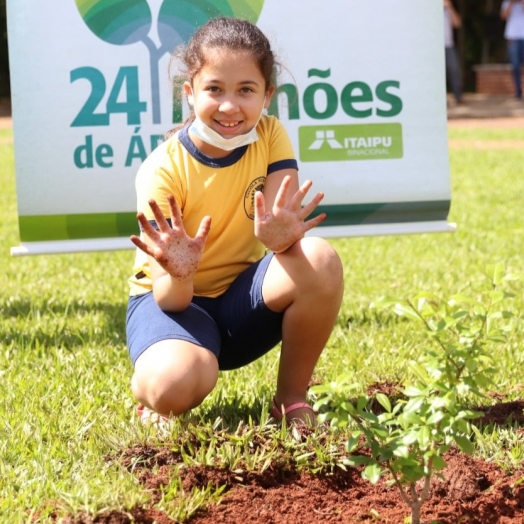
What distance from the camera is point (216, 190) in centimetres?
295

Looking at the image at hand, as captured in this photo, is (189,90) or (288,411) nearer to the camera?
(288,411)

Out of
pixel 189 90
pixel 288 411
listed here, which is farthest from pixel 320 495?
pixel 189 90

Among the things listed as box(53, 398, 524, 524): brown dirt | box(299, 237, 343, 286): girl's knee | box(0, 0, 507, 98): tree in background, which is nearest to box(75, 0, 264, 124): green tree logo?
box(299, 237, 343, 286): girl's knee

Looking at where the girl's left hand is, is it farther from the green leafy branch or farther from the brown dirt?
the green leafy branch

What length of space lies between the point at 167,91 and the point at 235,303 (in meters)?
1.47

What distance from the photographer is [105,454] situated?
261cm

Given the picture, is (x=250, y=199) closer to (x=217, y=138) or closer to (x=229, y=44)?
(x=217, y=138)

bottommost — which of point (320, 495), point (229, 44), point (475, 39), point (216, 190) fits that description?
point (320, 495)

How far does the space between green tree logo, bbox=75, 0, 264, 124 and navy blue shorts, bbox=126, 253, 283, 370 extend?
1455 mm

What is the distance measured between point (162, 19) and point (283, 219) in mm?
1696

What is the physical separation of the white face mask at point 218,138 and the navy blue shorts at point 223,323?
357 mm

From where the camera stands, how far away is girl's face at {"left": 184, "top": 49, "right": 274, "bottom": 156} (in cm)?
285

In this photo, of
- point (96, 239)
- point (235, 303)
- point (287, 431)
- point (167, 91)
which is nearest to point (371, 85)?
point (167, 91)

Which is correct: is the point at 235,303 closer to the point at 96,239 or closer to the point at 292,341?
the point at 292,341
